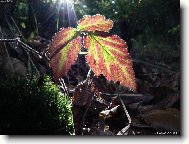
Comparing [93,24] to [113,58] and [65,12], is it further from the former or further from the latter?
[65,12]

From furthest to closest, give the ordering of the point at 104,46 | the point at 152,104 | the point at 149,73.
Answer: the point at 149,73
the point at 152,104
the point at 104,46

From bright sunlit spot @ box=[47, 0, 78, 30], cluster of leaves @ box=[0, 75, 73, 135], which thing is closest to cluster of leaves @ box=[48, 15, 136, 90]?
cluster of leaves @ box=[0, 75, 73, 135]

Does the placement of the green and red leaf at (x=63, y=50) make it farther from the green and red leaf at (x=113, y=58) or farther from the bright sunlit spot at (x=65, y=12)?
the bright sunlit spot at (x=65, y=12)

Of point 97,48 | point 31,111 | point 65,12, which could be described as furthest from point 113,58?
point 65,12

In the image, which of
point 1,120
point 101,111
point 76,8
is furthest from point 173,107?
point 76,8

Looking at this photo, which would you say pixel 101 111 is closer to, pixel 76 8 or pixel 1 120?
pixel 1 120

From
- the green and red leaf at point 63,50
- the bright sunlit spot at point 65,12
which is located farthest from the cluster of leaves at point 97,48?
the bright sunlit spot at point 65,12

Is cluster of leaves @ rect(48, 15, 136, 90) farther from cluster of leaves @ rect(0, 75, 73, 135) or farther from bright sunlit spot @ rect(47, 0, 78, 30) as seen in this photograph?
bright sunlit spot @ rect(47, 0, 78, 30)
